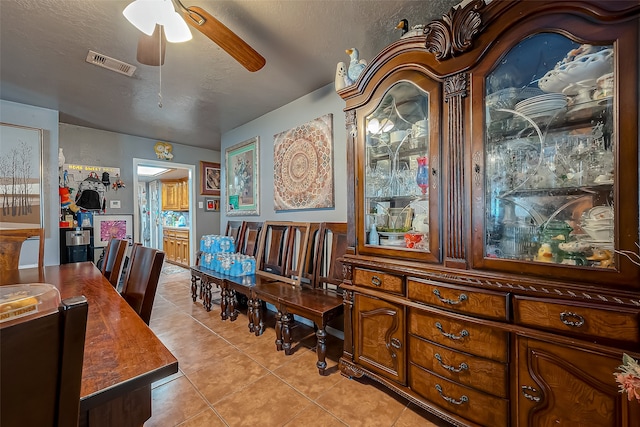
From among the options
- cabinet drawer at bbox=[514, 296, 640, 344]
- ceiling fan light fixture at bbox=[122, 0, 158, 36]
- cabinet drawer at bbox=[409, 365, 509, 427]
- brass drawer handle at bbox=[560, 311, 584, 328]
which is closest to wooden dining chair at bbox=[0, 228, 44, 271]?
ceiling fan light fixture at bbox=[122, 0, 158, 36]

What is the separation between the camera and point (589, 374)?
3.45 ft

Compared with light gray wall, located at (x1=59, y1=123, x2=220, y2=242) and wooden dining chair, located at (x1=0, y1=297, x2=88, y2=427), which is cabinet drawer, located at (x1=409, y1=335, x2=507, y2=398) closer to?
wooden dining chair, located at (x1=0, y1=297, x2=88, y2=427)

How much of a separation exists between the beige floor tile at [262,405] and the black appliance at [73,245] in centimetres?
342

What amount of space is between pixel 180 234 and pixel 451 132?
6.25 m

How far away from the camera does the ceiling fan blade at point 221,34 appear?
136cm

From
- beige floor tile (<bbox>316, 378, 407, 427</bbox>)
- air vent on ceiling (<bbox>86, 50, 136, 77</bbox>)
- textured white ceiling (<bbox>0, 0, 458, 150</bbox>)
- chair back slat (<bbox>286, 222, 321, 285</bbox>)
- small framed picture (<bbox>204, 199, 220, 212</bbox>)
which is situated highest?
textured white ceiling (<bbox>0, 0, 458, 150</bbox>)

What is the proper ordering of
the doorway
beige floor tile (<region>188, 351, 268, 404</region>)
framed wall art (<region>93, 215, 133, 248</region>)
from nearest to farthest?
beige floor tile (<region>188, 351, 268, 404</region>)
framed wall art (<region>93, 215, 133, 248</region>)
the doorway

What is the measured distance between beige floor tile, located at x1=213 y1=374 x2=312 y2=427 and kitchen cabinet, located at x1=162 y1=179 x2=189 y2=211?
5.28 metres

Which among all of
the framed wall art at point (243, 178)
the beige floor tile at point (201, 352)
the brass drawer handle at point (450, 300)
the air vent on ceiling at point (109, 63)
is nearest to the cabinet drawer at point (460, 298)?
the brass drawer handle at point (450, 300)

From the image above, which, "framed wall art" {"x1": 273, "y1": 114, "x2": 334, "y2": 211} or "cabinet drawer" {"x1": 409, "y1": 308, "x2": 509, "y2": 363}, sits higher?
"framed wall art" {"x1": 273, "y1": 114, "x2": 334, "y2": 211}

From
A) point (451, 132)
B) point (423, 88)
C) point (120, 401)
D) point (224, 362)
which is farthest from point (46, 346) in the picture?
point (224, 362)

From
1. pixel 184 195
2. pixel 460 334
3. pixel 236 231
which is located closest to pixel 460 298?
pixel 460 334

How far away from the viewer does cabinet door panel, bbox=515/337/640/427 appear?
101 centimetres

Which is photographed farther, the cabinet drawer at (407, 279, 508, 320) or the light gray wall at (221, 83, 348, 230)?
the light gray wall at (221, 83, 348, 230)
